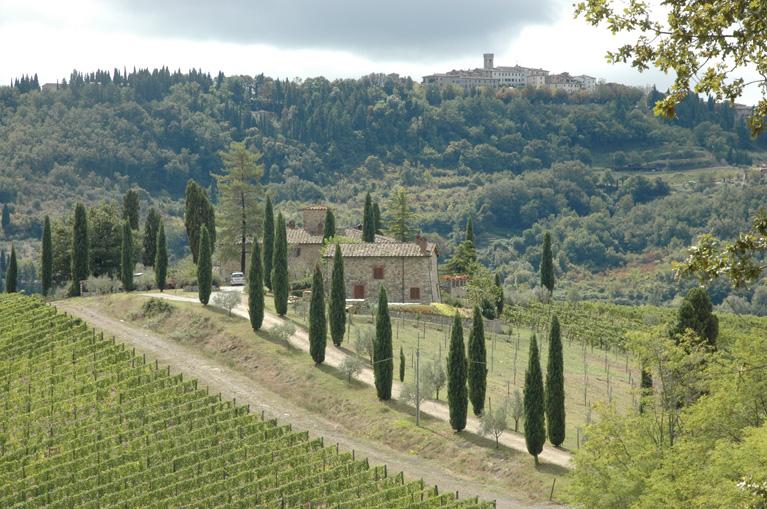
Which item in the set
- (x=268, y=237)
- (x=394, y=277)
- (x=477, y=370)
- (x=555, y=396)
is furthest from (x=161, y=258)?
(x=555, y=396)

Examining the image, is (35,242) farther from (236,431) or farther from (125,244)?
(236,431)

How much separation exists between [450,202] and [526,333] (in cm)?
11462

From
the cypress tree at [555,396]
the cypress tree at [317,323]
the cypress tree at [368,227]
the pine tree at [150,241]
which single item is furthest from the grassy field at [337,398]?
the cypress tree at [368,227]

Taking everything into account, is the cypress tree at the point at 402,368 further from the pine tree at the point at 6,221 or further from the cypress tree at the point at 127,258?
the pine tree at the point at 6,221

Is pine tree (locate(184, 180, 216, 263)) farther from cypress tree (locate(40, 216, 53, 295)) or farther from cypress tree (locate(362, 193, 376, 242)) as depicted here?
cypress tree (locate(362, 193, 376, 242))

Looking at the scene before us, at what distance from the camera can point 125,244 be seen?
6856 centimetres

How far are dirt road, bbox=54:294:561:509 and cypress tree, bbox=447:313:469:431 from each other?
99.3 inches

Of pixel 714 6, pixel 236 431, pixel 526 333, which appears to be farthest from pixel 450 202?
pixel 714 6

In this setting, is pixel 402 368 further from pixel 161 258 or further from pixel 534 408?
pixel 161 258

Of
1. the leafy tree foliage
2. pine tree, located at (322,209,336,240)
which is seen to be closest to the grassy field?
the leafy tree foliage

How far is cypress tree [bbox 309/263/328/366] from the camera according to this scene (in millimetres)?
52688

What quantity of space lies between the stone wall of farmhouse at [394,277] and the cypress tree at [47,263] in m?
19.1

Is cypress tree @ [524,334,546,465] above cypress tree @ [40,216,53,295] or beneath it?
beneath

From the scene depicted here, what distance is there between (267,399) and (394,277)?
64.7 feet
